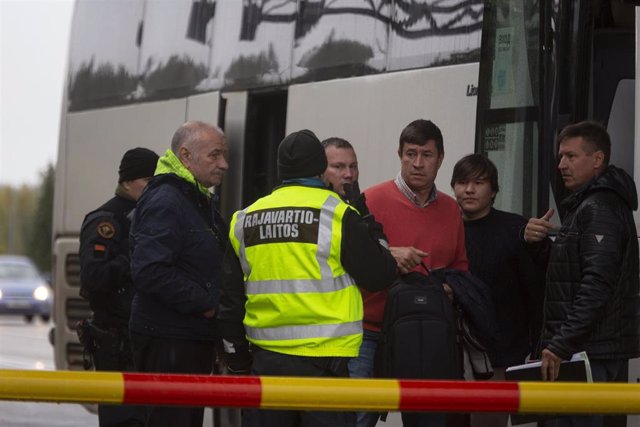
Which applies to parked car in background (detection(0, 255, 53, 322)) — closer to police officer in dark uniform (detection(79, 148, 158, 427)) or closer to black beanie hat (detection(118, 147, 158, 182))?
police officer in dark uniform (detection(79, 148, 158, 427))

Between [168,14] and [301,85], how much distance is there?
207cm

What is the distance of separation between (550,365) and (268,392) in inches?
79.1

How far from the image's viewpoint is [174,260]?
7.18m

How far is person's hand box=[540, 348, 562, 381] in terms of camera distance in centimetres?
658

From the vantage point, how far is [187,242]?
7.24 metres

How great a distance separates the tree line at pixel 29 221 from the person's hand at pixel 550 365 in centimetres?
8895

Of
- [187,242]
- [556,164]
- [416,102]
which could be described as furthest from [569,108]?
[187,242]

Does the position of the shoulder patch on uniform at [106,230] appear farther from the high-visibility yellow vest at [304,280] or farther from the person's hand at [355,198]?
the high-visibility yellow vest at [304,280]

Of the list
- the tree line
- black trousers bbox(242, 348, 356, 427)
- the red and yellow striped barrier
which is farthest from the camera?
the tree line

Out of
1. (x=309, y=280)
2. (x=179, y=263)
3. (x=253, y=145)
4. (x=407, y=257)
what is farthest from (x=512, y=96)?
(x=253, y=145)

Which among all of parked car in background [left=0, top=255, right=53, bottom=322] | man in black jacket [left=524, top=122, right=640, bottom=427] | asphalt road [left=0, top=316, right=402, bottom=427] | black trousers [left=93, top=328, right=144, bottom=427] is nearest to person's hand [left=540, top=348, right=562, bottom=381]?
man in black jacket [left=524, top=122, right=640, bottom=427]

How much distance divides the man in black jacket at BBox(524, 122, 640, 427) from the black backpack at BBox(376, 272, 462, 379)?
1.30 ft

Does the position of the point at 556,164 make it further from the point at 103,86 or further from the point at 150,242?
the point at 103,86

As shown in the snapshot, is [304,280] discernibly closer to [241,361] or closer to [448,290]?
[241,361]
